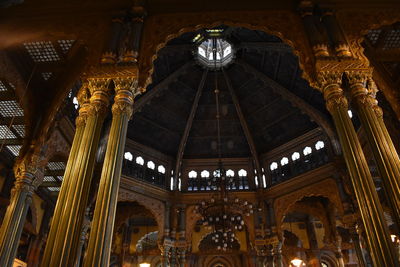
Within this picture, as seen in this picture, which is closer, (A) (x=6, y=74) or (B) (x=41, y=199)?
(A) (x=6, y=74)

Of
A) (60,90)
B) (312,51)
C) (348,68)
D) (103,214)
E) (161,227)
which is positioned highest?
(60,90)

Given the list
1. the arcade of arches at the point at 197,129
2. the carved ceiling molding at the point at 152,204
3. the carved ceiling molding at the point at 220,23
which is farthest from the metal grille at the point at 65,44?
the carved ceiling molding at the point at 152,204

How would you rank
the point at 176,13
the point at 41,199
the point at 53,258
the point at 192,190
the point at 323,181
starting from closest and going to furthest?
the point at 53,258 → the point at 176,13 → the point at 323,181 → the point at 41,199 → the point at 192,190

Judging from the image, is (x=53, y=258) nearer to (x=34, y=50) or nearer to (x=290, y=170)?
(x=34, y=50)

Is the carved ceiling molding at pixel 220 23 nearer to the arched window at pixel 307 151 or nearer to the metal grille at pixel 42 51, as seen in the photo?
the metal grille at pixel 42 51

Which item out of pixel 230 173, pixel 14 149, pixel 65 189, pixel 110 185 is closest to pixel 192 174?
pixel 230 173

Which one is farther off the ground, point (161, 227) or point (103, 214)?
point (161, 227)

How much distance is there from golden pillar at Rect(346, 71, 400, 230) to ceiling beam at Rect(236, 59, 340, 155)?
8.51 meters

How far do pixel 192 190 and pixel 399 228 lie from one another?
13.5 meters

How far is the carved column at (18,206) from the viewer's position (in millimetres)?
9117

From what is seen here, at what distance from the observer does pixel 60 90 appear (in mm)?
10781

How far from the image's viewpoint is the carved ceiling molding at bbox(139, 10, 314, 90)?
28.7ft

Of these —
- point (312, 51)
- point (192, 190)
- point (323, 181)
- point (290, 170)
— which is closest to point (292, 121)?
point (290, 170)

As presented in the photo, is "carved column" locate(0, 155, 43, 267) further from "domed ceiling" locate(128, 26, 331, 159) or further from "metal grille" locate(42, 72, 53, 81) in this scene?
"domed ceiling" locate(128, 26, 331, 159)
